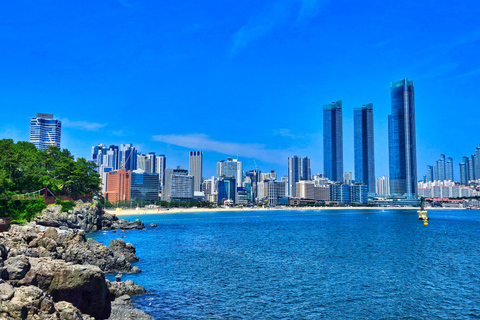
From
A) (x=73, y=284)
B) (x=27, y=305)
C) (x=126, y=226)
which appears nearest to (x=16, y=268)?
(x=73, y=284)

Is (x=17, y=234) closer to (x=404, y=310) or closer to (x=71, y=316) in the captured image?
(x=71, y=316)

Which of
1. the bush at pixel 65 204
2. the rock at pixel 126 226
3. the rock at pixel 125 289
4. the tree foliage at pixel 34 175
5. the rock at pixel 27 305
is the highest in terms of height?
the tree foliage at pixel 34 175

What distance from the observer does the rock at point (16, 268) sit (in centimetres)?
2265

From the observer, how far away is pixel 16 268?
2288cm

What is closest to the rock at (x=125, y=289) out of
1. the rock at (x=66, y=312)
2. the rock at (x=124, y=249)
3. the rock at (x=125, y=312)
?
the rock at (x=125, y=312)

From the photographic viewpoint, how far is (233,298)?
3177cm

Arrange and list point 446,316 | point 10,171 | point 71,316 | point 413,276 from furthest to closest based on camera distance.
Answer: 1. point 10,171
2. point 413,276
3. point 446,316
4. point 71,316

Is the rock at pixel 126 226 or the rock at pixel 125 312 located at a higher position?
the rock at pixel 125 312

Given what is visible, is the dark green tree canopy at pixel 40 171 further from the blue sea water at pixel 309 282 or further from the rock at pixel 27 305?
the rock at pixel 27 305

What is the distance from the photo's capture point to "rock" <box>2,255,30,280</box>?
2265 cm

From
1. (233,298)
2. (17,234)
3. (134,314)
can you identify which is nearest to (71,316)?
(134,314)

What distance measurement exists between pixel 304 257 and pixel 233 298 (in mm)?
24036

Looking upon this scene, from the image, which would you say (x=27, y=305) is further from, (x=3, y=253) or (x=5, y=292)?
(x=3, y=253)

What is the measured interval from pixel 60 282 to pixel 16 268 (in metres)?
3.20
